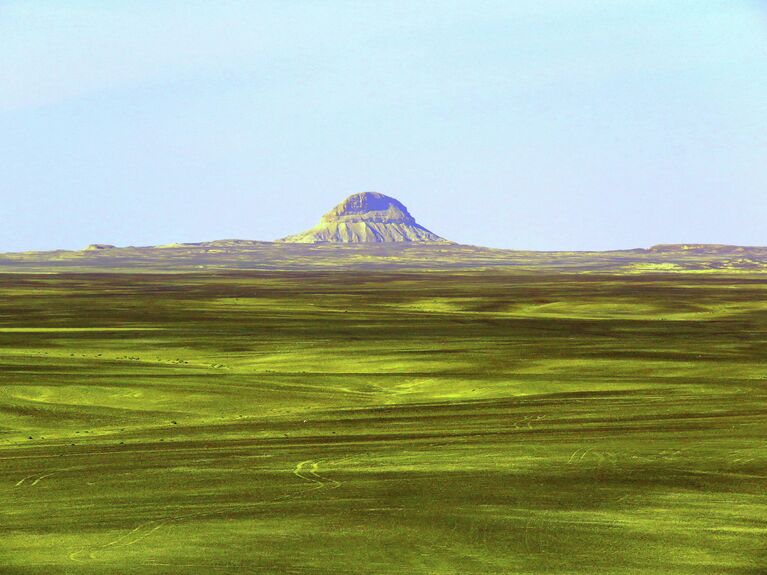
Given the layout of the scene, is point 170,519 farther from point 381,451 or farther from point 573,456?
point 573,456

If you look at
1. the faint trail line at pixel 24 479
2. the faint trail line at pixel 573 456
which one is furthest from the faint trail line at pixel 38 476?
the faint trail line at pixel 573 456

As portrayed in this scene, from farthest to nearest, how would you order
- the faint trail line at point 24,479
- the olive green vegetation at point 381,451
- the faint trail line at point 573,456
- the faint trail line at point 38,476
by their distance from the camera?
the faint trail line at point 573,456, the faint trail line at point 38,476, the faint trail line at point 24,479, the olive green vegetation at point 381,451

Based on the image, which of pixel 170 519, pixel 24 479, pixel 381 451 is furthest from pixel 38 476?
pixel 381 451

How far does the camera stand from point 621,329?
248ft

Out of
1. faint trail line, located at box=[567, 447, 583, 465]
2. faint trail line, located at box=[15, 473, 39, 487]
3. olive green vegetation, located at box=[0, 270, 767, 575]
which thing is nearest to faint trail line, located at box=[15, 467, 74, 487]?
faint trail line, located at box=[15, 473, 39, 487]

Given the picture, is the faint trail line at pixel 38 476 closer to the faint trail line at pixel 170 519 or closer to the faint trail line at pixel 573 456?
the faint trail line at pixel 170 519

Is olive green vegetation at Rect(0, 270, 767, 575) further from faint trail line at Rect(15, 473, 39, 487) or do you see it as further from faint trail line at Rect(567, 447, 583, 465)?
faint trail line at Rect(567, 447, 583, 465)

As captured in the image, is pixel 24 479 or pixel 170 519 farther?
pixel 24 479

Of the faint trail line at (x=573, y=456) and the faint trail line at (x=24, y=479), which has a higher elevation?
the faint trail line at (x=573, y=456)

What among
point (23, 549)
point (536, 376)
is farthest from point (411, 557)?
point (536, 376)

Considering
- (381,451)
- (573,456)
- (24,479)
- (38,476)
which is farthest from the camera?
(381,451)

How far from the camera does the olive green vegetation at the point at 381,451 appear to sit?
2486 centimetres

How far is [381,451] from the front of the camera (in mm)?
34562

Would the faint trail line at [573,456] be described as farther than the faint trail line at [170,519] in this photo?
Yes
